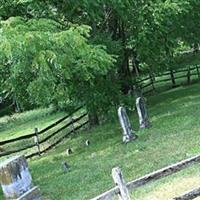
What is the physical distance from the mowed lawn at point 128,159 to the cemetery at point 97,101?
0.04 meters

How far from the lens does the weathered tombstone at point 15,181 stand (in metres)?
5.45

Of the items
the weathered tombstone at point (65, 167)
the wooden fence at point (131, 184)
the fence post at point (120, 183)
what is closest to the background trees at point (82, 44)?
the weathered tombstone at point (65, 167)

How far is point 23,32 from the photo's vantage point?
14719 millimetres

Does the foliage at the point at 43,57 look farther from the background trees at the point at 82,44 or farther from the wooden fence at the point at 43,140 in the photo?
the wooden fence at the point at 43,140

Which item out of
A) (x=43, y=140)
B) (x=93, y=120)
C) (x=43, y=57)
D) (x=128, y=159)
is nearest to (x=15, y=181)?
(x=43, y=57)

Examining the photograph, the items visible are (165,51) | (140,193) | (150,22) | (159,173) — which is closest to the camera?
(159,173)

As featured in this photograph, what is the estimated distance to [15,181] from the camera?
17.9ft

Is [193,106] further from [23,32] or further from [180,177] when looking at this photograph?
[180,177]

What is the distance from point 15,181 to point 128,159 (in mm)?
8993

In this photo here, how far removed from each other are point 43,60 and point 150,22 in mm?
11675

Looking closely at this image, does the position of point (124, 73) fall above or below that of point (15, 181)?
below

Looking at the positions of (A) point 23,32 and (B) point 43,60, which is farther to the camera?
(A) point 23,32

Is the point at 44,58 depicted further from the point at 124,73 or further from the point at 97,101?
the point at 124,73

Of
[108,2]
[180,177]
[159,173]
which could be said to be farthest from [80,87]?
[159,173]
